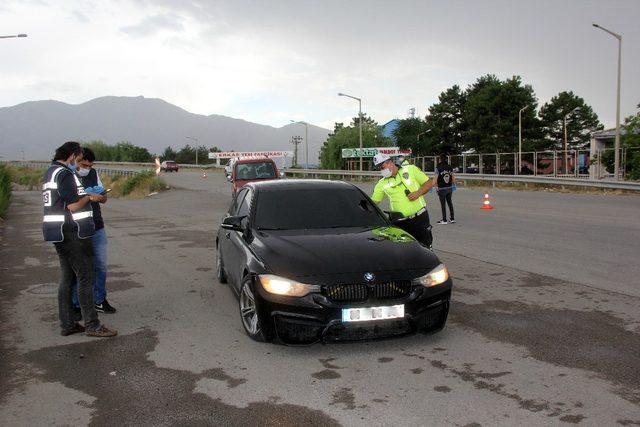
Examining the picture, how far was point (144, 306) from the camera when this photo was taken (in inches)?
269

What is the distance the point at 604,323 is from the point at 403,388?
8.78 feet

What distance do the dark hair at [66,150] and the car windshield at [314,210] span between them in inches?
73.9

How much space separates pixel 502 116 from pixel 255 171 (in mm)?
49933

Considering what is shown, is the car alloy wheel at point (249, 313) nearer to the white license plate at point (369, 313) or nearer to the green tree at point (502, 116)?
the white license plate at point (369, 313)

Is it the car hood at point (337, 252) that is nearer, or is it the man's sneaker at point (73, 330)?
the car hood at point (337, 252)

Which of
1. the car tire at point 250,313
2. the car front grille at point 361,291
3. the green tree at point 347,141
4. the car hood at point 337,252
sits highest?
the green tree at point 347,141

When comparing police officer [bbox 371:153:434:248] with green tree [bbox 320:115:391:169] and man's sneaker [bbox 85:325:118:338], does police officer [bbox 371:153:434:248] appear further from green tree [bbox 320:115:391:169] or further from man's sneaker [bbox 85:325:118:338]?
green tree [bbox 320:115:391:169]

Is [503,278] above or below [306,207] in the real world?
below

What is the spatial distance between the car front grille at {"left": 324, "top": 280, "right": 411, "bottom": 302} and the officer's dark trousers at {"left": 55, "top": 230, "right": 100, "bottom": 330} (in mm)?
2437

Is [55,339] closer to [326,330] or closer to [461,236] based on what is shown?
[326,330]

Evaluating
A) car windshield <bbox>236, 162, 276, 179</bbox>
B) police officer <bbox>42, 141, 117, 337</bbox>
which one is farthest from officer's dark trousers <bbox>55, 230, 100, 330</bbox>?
car windshield <bbox>236, 162, 276, 179</bbox>

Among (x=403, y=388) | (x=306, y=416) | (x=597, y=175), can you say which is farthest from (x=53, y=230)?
(x=597, y=175)

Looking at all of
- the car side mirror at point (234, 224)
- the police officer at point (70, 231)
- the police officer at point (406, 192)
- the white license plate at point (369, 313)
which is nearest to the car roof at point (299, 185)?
the car side mirror at point (234, 224)

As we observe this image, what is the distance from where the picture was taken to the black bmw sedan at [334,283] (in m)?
4.71
